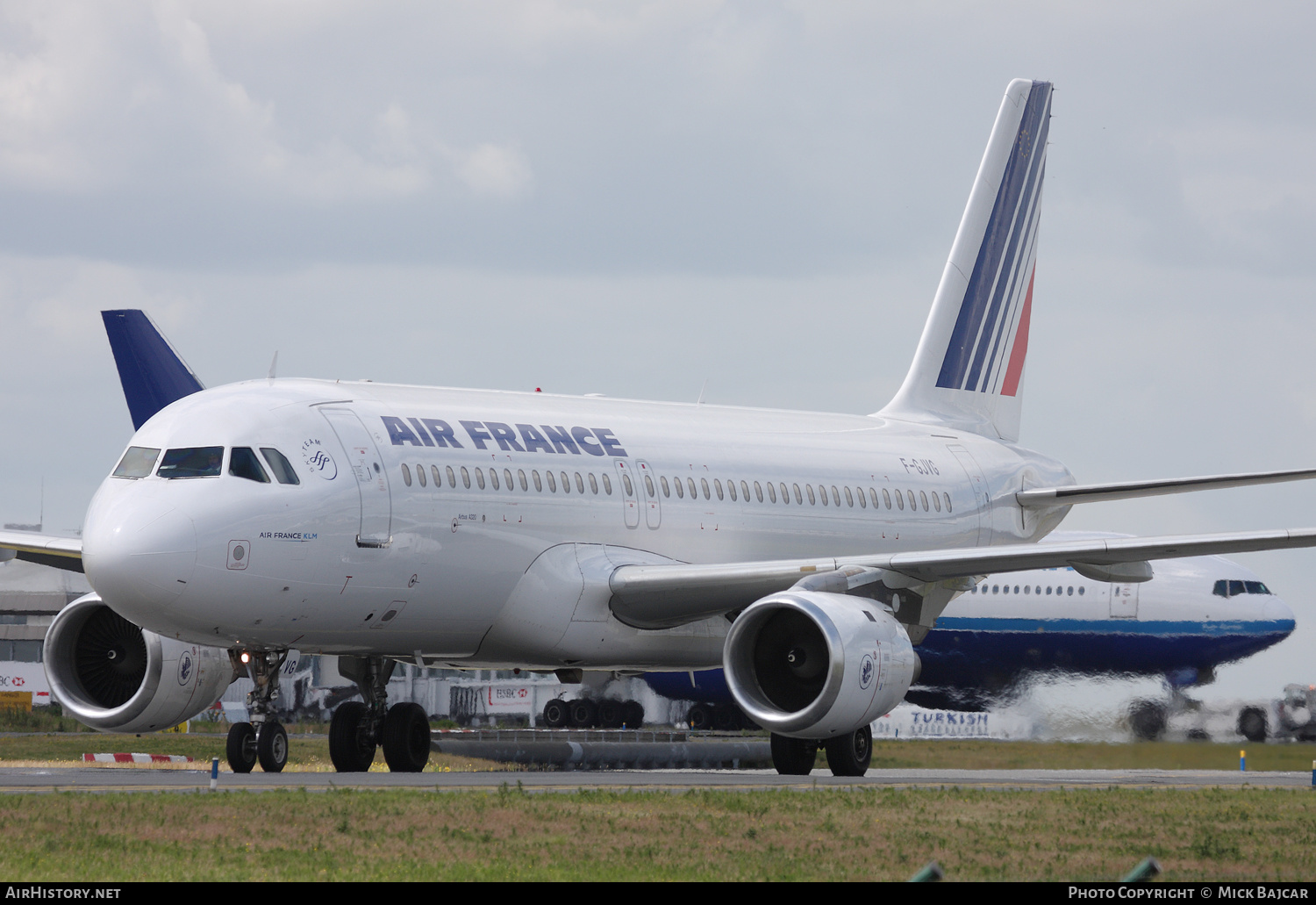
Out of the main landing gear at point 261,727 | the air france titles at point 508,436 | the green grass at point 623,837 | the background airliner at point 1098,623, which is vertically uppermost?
the air france titles at point 508,436

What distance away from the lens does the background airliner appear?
121ft

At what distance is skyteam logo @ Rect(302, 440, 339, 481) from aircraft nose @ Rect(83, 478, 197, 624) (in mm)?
1529

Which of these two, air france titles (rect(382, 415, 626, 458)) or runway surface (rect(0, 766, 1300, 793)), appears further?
air france titles (rect(382, 415, 626, 458))

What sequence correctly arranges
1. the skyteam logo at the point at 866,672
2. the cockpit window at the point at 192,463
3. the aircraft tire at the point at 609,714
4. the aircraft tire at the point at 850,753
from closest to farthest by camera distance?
the cockpit window at the point at 192,463
the skyteam logo at the point at 866,672
the aircraft tire at the point at 850,753
the aircraft tire at the point at 609,714

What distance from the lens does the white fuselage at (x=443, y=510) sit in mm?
19062

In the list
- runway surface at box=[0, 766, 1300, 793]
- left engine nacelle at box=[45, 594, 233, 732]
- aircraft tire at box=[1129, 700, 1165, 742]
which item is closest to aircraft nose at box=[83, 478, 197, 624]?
runway surface at box=[0, 766, 1300, 793]

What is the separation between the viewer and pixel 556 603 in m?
22.0

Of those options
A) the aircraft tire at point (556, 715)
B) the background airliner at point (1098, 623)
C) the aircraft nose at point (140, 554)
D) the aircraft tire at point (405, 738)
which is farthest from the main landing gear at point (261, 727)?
the aircraft tire at point (556, 715)

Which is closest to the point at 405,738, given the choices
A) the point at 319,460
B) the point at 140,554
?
the point at 319,460

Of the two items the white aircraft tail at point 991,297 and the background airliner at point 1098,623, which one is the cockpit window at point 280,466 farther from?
the background airliner at point 1098,623

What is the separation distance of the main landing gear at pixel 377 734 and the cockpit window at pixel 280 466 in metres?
3.60

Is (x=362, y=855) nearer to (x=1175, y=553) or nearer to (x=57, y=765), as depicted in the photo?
(x=1175, y=553)

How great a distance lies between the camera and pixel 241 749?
20.5 meters

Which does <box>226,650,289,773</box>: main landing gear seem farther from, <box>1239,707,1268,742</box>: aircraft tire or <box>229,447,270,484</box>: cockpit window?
<box>1239,707,1268,742</box>: aircraft tire
